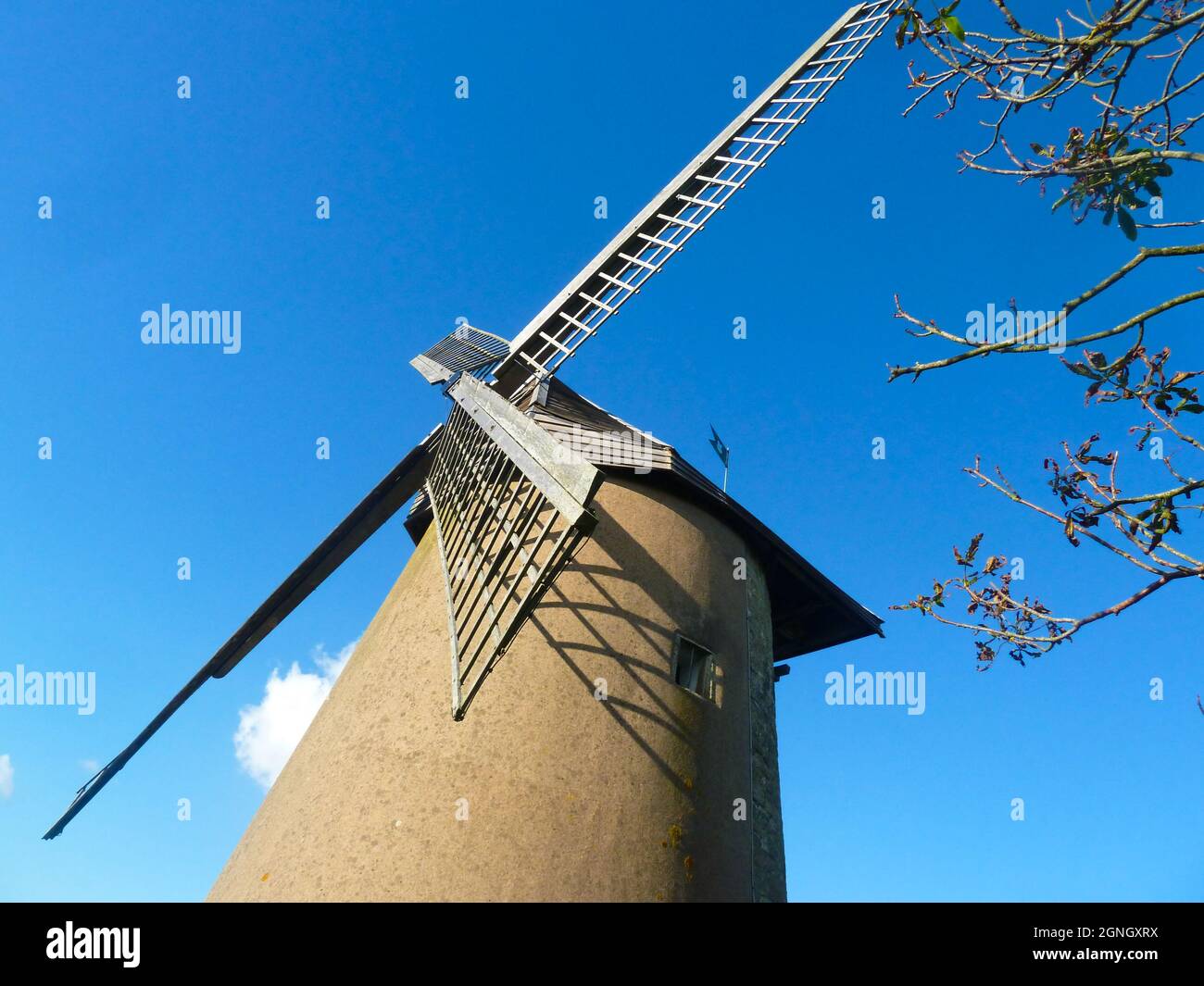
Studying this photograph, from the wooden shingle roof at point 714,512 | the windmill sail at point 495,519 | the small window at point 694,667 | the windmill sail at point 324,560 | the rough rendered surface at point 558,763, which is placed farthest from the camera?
the windmill sail at point 324,560

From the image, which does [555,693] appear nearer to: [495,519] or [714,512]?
[495,519]

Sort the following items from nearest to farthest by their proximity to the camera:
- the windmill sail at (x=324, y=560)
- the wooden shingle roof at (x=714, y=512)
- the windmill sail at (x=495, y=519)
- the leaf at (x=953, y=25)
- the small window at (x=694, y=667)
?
the leaf at (x=953, y=25) → the windmill sail at (x=495, y=519) → the small window at (x=694, y=667) → the wooden shingle roof at (x=714, y=512) → the windmill sail at (x=324, y=560)

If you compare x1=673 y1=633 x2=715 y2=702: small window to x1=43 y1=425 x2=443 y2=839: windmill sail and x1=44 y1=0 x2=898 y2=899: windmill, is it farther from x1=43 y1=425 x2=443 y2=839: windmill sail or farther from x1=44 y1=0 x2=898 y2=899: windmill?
x1=43 y1=425 x2=443 y2=839: windmill sail

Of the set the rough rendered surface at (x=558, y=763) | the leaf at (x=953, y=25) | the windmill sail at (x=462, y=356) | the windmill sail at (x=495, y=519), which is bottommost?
the rough rendered surface at (x=558, y=763)

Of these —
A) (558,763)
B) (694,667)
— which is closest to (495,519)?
(558,763)

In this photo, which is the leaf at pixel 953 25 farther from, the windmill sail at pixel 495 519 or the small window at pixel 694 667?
the small window at pixel 694 667

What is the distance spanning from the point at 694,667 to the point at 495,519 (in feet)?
7.48

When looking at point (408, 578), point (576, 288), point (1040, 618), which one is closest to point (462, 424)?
point (408, 578)

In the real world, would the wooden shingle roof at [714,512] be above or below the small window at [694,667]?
above

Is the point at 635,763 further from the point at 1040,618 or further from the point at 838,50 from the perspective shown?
the point at 838,50

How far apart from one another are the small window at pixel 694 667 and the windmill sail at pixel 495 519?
148 centimetres

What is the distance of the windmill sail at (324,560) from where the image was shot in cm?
1098

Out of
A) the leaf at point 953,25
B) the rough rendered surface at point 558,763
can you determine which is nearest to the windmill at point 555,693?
the rough rendered surface at point 558,763

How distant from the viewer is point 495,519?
7.77 m
